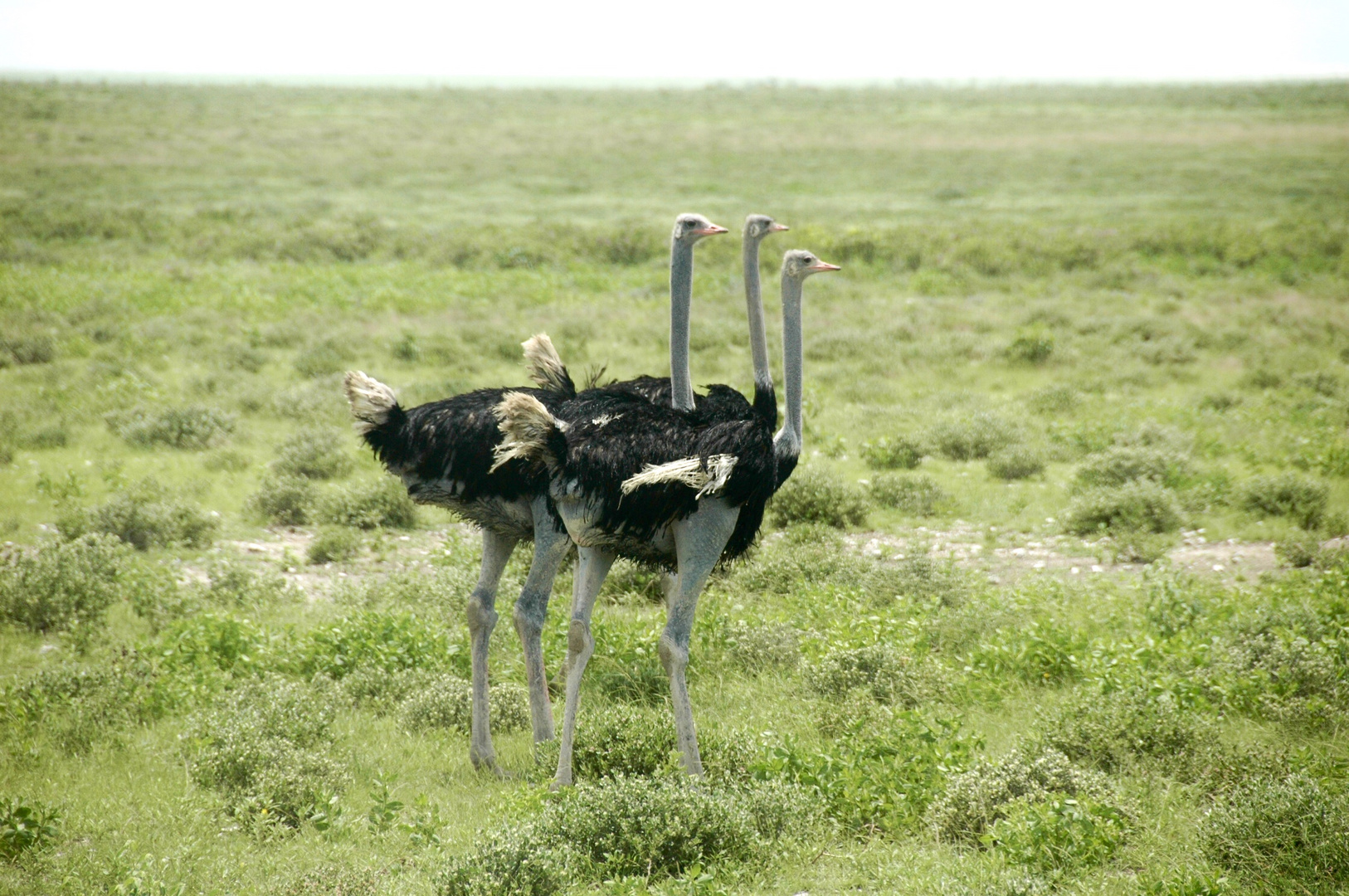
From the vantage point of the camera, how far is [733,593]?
8.49m

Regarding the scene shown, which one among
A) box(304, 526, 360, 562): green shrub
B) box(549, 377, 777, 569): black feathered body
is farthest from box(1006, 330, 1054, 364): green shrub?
box(549, 377, 777, 569): black feathered body

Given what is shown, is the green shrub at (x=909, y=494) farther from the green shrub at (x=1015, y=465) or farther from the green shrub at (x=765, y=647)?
the green shrub at (x=765, y=647)

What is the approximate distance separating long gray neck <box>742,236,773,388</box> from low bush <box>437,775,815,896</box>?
2.07 m

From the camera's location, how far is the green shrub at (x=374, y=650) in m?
6.96

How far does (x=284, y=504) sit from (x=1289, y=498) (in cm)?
885

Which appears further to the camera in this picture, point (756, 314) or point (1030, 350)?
point (1030, 350)

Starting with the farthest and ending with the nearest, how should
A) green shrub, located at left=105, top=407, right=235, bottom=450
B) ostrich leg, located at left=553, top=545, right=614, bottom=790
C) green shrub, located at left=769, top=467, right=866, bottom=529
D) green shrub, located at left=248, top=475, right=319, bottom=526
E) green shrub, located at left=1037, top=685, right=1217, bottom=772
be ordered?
green shrub, located at left=105, top=407, right=235, bottom=450 → green shrub, located at left=248, top=475, right=319, bottom=526 → green shrub, located at left=769, top=467, right=866, bottom=529 → green shrub, located at left=1037, top=685, right=1217, bottom=772 → ostrich leg, located at left=553, top=545, right=614, bottom=790

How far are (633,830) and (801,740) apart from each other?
1.46 m

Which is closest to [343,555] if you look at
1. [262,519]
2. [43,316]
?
[262,519]

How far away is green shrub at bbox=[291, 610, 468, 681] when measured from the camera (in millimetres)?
6957

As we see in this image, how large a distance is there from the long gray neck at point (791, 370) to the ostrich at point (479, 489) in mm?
1212

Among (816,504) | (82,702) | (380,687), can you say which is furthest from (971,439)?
(82,702)

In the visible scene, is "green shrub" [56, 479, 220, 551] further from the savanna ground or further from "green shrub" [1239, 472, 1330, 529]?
"green shrub" [1239, 472, 1330, 529]

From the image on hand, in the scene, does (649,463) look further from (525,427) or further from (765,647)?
(765,647)
